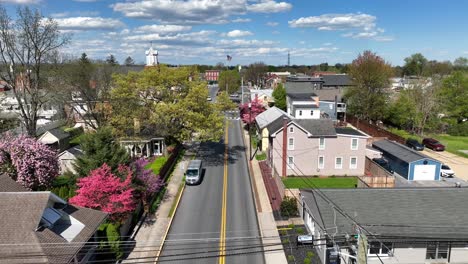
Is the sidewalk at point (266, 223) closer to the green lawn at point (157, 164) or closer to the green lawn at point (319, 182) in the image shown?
the green lawn at point (319, 182)

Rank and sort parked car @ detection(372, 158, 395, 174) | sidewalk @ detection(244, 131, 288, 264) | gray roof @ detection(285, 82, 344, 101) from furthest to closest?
gray roof @ detection(285, 82, 344, 101), parked car @ detection(372, 158, 395, 174), sidewalk @ detection(244, 131, 288, 264)

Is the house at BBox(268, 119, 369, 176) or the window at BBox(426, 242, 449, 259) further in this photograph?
the house at BBox(268, 119, 369, 176)

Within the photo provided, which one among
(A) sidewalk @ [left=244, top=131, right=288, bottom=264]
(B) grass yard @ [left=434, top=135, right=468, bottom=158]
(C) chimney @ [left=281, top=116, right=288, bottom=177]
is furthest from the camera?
(B) grass yard @ [left=434, top=135, right=468, bottom=158]

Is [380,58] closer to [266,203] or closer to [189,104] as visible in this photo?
[189,104]

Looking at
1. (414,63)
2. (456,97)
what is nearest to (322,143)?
(456,97)

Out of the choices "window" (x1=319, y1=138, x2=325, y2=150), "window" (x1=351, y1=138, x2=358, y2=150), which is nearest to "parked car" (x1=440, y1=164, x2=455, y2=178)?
"window" (x1=351, y1=138, x2=358, y2=150)

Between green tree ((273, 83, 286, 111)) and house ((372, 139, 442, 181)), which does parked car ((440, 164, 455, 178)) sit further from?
green tree ((273, 83, 286, 111))
